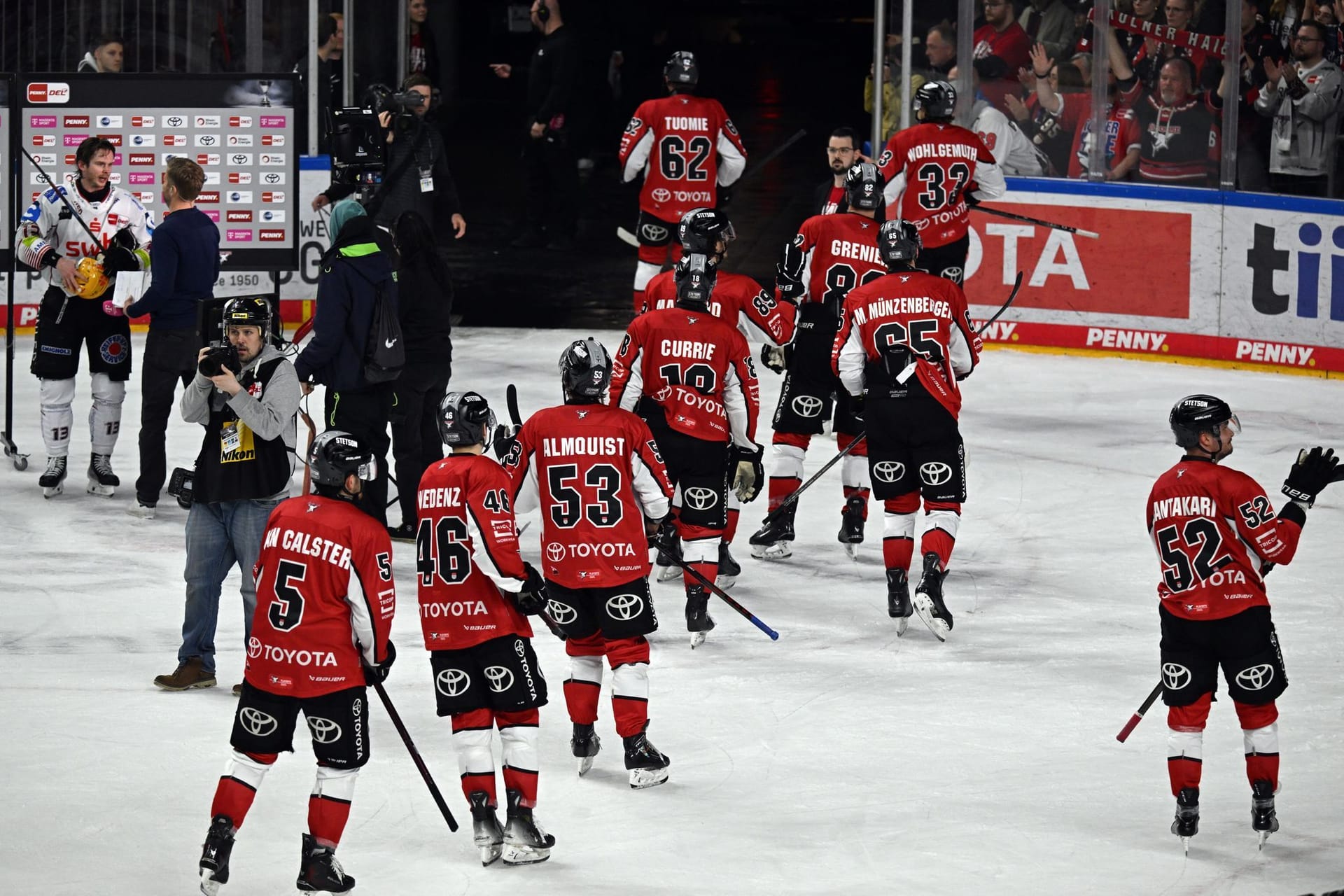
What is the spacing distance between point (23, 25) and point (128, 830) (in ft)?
31.4

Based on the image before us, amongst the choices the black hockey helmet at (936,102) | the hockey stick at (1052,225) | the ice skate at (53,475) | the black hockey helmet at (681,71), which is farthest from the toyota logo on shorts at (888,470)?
the hockey stick at (1052,225)

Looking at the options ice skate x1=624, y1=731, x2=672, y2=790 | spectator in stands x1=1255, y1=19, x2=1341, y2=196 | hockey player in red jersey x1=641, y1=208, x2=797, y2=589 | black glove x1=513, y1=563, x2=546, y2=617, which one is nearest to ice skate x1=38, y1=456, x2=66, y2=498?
hockey player in red jersey x1=641, y1=208, x2=797, y2=589

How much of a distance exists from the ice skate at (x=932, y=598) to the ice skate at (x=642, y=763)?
197cm

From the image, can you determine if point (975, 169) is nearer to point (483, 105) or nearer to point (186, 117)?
point (186, 117)

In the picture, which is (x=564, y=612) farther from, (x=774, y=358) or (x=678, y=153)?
(x=678, y=153)

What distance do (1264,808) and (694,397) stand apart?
2.90 metres

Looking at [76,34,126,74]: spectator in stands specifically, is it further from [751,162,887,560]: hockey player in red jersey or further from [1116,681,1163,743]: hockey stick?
[1116,681,1163,743]: hockey stick

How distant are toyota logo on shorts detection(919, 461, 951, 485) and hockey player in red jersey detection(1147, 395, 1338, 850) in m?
2.12

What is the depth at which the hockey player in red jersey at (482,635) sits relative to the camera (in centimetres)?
578

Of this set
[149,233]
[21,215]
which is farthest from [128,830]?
[21,215]

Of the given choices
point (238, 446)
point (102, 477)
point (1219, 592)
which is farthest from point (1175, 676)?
point (102, 477)

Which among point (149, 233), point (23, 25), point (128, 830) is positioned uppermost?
point (23, 25)

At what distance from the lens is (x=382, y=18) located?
52.6ft

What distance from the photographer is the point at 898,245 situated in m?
8.12
